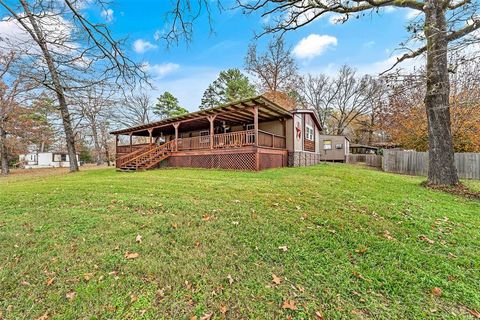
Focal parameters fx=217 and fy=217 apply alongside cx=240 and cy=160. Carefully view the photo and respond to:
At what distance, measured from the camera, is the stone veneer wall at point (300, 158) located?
1465 cm

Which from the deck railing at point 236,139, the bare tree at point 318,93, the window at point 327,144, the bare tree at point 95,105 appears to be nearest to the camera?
the bare tree at point 95,105

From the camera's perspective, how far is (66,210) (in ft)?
→ 16.3

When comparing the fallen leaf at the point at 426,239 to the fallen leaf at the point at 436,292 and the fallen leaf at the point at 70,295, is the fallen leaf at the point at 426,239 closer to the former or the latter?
the fallen leaf at the point at 436,292

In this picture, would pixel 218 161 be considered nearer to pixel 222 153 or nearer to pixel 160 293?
pixel 222 153

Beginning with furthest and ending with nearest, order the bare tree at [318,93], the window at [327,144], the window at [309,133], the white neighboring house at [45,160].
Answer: the white neighboring house at [45,160], the bare tree at [318,93], the window at [327,144], the window at [309,133]

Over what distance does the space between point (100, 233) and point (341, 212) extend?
4.68m

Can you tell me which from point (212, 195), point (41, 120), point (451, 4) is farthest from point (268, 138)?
point (41, 120)

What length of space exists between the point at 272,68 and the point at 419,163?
20.8m

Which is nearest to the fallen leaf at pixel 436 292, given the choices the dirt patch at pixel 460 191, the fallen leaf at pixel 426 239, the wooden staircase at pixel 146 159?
the fallen leaf at pixel 426 239

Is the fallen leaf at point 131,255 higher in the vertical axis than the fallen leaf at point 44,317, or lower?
higher

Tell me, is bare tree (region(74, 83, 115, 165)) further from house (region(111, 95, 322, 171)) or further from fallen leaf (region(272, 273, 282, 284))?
fallen leaf (region(272, 273, 282, 284))

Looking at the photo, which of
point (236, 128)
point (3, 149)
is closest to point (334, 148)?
point (236, 128)

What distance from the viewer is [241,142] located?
12.1 metres

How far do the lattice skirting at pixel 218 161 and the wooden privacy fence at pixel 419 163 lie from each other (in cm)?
1052
